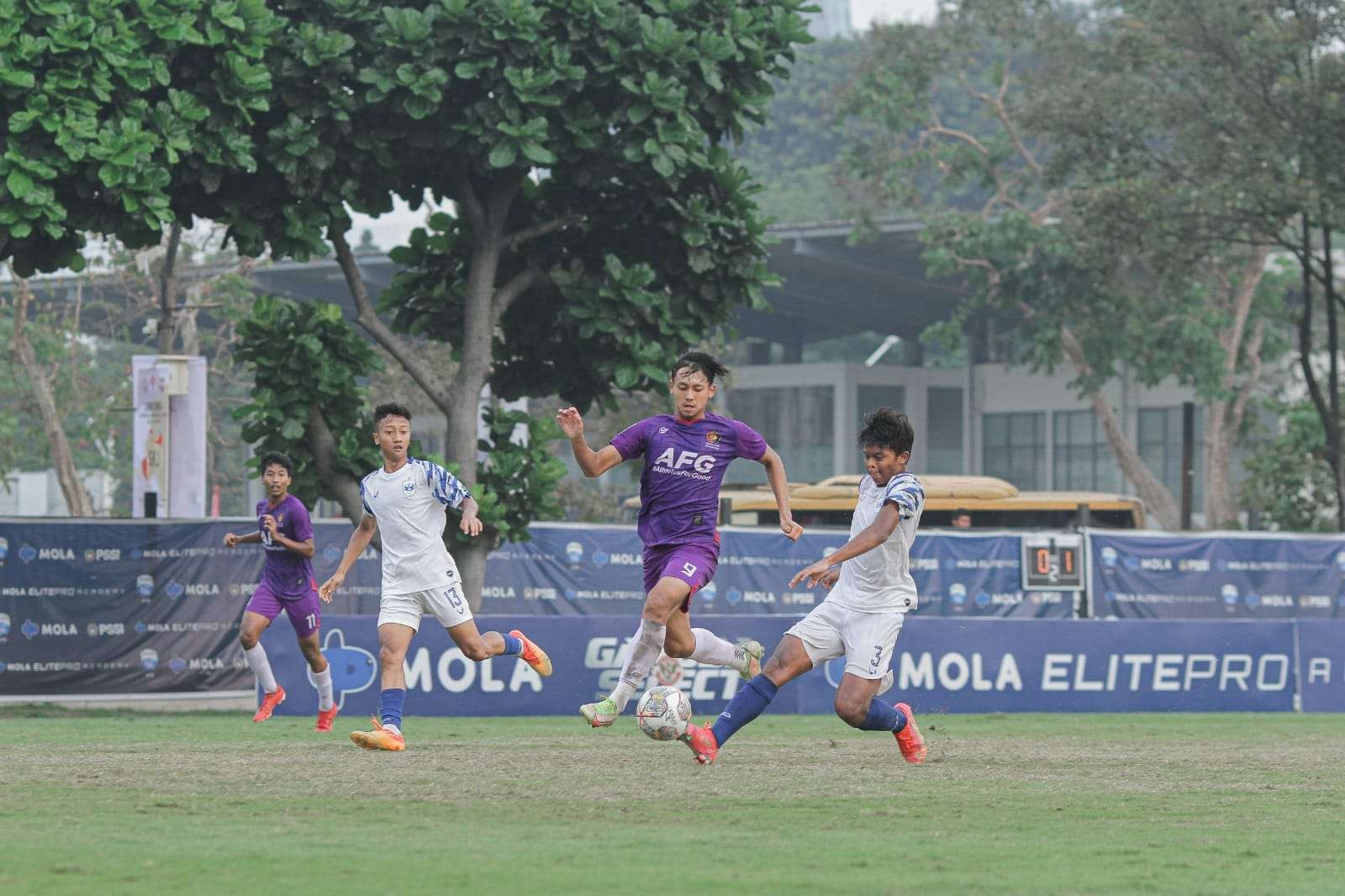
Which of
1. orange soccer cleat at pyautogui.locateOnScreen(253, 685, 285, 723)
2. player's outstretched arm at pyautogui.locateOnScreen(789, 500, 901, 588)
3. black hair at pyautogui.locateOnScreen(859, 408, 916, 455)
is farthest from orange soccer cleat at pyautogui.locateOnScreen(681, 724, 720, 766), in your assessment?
orange soccer cleat at pyautogui.locateOnScreen(253, 685, 285, 723)

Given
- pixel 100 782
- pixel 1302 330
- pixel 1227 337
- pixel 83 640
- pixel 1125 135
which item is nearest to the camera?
pixel 100 782

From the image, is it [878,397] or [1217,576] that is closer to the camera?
[1217,576]

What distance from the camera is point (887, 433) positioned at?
36.9 feet

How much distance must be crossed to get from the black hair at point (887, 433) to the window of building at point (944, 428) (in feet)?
190

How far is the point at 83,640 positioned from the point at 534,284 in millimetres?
5752

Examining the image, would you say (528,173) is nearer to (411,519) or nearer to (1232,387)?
(411,519)

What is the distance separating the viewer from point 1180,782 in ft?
38.4

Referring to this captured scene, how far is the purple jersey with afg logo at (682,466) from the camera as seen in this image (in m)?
11.6

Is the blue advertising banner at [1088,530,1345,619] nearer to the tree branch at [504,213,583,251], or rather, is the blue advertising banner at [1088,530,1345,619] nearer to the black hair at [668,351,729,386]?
the tree branch at [504,213,583,251]

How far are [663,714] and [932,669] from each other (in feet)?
37.2

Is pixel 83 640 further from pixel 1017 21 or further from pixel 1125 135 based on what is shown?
pixel 1017 21

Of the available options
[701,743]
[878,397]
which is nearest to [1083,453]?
[878,397]

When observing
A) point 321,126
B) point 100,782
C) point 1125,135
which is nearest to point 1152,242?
point 1125,135

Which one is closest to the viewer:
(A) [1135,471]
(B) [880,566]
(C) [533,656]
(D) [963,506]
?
(B) [880,566]
